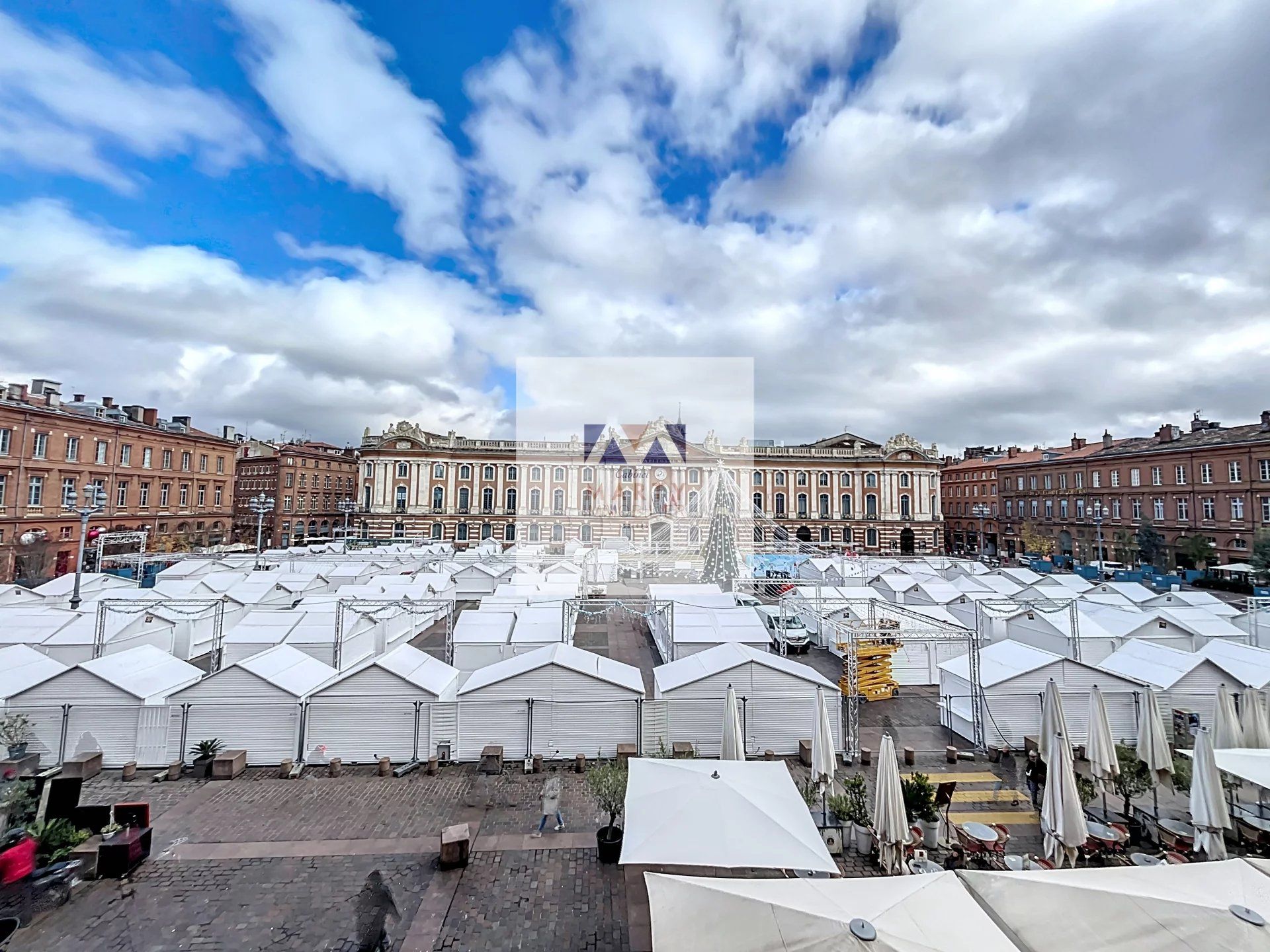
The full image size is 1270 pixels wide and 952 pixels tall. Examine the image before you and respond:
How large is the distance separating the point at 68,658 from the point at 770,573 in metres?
27.6

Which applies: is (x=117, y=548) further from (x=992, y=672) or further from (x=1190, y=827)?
(x=1190, y=827)

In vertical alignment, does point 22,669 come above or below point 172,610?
below

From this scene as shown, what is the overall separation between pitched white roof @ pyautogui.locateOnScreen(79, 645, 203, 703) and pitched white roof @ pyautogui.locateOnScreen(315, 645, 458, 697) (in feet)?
10.1

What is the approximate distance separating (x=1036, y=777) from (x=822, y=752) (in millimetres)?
4315

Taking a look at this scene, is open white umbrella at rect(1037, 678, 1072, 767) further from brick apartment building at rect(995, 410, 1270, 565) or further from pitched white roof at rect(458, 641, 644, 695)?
brick apartment building at rect(995, 410, 1270, 565)

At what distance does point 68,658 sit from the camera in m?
14.3

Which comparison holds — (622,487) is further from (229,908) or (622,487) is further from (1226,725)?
(229,908)

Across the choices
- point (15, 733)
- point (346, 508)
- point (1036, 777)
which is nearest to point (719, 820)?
point (1036, 777)

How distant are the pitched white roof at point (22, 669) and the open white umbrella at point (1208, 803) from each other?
18155 mm

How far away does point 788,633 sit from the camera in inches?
771

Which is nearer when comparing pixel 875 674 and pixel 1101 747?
pixel 1101 747

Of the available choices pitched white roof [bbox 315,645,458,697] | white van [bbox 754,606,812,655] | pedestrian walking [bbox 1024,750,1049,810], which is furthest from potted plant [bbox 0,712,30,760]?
pedestrian walking [bbox 1024,750,1049,810]

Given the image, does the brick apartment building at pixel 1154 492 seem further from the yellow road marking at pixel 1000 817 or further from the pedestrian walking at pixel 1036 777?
the yellow road marking at pixel 1000 817

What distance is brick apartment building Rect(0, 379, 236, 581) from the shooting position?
32.7m
